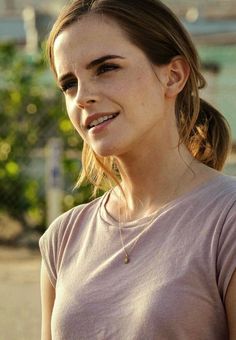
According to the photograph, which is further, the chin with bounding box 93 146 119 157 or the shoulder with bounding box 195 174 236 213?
the chin with bounding box 93 146 119 157

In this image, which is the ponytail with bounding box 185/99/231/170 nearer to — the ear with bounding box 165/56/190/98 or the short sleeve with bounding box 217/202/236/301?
the ear with bounding box 165/56/190/98

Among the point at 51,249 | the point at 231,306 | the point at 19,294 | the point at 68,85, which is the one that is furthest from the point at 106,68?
the point at 19,294

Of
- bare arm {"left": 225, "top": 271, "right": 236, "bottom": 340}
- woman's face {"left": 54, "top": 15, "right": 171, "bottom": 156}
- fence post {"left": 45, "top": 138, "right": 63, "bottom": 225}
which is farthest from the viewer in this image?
fence post {"left": 45, "top": 138, "right": 63, "bottom": 225}

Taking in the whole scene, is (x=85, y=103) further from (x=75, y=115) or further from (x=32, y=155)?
(x=32, y=155)

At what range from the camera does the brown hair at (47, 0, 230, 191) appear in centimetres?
209

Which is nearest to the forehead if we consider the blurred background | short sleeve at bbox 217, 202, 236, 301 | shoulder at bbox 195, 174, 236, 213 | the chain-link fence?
shoulder at bbox 195, 174, 236, 213

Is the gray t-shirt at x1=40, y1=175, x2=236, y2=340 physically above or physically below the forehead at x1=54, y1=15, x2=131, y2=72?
below

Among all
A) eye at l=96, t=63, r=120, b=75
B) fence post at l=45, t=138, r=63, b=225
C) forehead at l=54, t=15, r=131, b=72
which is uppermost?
forehead at l=54, t=15, r=131, b=72

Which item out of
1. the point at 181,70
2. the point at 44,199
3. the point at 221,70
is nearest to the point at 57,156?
the point at 44,199

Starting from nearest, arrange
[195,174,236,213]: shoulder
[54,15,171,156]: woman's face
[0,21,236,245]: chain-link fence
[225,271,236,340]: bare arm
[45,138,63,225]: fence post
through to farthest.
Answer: [225,271,236,340]: bare arm, [195,174,236,213]: shoulder, [54,15,171,156]: woman's face, [45,138,63,225]: fence post, [0,21,236,245]: chain-link fence

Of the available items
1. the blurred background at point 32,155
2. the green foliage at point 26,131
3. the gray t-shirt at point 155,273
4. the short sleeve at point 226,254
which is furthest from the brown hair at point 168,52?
the green foliage at point 26,131

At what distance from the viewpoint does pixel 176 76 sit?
7.08ft

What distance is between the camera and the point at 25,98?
30.6 ft

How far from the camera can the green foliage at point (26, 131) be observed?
910cm
